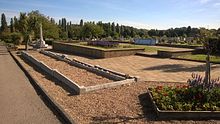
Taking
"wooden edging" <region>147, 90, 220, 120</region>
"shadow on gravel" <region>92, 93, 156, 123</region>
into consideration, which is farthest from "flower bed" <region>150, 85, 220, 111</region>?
"shadow on gravel" <region>92, 93, 156, 123</region>

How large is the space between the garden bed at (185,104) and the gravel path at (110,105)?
23 centimetres

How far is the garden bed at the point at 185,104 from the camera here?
247 inches

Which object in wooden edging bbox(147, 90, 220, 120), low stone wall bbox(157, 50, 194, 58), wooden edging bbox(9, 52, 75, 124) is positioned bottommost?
wooden edging bbox(9, 52, 75, 124)

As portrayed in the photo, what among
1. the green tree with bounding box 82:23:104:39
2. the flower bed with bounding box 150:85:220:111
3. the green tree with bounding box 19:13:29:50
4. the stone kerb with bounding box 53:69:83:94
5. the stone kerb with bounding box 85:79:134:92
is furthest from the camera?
the green tree with bounding box 82:23:104:39

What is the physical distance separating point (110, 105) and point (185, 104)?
1922 mm

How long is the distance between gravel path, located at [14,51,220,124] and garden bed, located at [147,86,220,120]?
0.76ft

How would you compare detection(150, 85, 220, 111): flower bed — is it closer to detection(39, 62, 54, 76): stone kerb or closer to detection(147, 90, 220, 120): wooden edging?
detection(147, 90, 220, 120): wooden edging

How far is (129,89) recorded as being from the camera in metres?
9.01

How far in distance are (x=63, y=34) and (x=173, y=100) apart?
71354 millimetres

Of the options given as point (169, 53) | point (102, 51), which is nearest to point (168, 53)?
point (169, 53)

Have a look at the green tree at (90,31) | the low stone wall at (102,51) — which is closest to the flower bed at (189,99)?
the low stone wall at (102,51)

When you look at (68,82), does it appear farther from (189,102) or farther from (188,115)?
(188,115)

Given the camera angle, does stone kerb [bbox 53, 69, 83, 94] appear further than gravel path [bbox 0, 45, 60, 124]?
Yes

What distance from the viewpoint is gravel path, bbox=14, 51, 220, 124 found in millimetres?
6344
